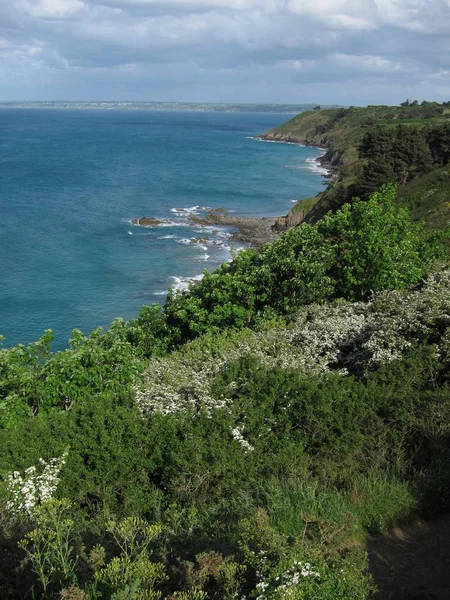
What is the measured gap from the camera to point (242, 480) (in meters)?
9.30

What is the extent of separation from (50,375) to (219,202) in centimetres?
6172

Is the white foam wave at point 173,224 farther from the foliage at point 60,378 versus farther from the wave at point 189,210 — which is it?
the foliage at point 60,378

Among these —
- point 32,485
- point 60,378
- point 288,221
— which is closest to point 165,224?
point 288,221

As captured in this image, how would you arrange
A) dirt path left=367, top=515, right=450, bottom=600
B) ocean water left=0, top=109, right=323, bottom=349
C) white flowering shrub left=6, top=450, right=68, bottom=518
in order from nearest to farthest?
dirt path left=367, top=515, right=450, bottom=600 < white flowering shrub left=6, top=450, right=68, bottom=518 < ocean water left=0, top=109, right=323, bottom=349

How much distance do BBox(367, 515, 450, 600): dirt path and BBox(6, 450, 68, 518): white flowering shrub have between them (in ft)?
15.8

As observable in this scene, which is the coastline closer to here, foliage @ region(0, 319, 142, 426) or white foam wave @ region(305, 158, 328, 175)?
white foam wave @ region(305, 158, 328, 175)

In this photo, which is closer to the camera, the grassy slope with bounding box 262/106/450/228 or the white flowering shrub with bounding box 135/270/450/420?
the white flowering shrub with bounding box 135/270/450/420

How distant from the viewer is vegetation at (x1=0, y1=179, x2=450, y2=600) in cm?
575

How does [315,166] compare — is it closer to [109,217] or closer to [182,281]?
[109,217]

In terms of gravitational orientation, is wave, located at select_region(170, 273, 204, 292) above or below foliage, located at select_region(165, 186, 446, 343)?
below

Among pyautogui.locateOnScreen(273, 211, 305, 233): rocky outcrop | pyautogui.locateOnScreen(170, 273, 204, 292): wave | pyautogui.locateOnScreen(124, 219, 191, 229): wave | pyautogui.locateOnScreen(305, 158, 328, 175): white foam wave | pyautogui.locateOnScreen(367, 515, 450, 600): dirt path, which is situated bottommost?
pyautogui.locateOnScreen(170, 273, 204, 292): wave

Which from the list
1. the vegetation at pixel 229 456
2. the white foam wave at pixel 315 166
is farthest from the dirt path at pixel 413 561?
the white foam wave at pixel 315 166

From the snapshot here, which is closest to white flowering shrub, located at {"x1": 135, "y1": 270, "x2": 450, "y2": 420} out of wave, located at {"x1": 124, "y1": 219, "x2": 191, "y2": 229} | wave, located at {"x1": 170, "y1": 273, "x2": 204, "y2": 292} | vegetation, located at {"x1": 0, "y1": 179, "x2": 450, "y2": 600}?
vegetation, located at {"x1": 0, "y1": 179, "x2": 450, "y2": 600}

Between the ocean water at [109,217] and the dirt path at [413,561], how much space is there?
28513mm
